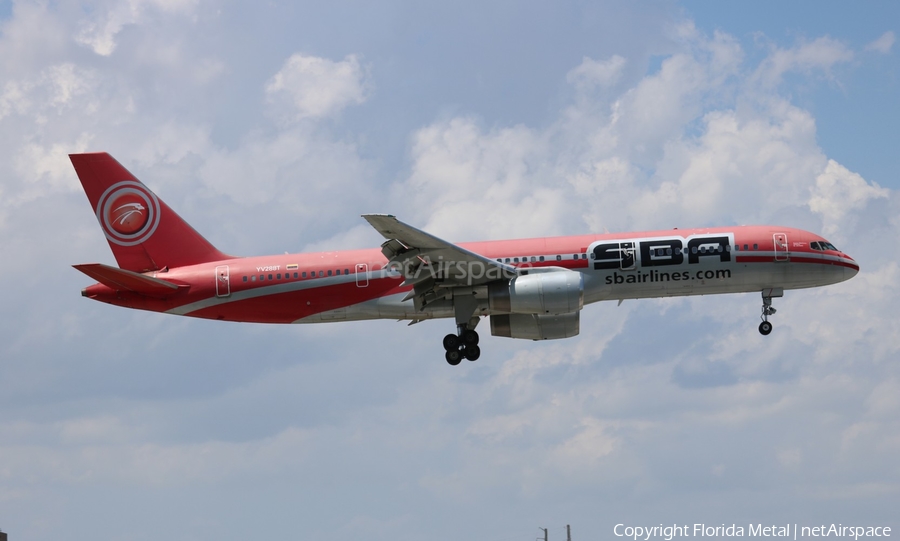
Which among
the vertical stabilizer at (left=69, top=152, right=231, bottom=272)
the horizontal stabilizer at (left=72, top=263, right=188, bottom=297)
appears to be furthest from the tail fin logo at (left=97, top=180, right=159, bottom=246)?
the horizontal stabilizer at (left=72, top=263, right=188, bottom=297)

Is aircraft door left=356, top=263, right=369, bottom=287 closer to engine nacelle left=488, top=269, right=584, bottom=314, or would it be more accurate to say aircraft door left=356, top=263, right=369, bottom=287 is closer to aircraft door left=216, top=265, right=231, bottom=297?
engine nacelle left=488, top=269, right=584, bottom=314

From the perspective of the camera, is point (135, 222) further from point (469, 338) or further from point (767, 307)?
point (767, 307)

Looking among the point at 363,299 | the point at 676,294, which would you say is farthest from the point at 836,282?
the point at 363,299

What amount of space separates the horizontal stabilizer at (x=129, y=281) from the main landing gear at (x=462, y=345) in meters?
12.7

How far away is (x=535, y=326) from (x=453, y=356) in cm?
442

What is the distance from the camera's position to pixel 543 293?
5066cm

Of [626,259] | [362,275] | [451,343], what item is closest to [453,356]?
[451,343]

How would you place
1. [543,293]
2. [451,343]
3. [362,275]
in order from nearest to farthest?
[543,293] < [362,275] < [451,343]

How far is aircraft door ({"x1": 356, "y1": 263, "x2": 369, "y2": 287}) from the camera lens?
53375 millimetres

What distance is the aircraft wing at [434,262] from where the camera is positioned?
49844 mm

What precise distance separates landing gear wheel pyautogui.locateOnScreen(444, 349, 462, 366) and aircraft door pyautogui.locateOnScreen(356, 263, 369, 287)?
486cm

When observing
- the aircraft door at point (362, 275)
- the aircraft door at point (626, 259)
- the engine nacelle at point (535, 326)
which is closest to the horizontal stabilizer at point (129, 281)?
the aircraft door at point (362, 275)

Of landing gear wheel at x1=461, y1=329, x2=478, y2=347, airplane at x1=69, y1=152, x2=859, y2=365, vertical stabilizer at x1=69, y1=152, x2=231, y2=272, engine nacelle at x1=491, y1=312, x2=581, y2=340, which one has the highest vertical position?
vertical stabilizer at x1=69, y1=152, x2=231, y2=272

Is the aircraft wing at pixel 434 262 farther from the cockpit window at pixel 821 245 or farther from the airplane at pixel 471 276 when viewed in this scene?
the cockpit window at pixel 821 245
